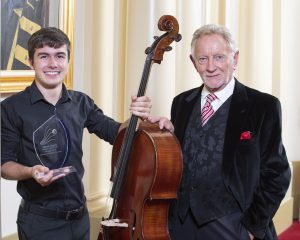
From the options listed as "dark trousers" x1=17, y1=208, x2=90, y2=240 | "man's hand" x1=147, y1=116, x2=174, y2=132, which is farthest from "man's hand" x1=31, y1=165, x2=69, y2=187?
"man's hand" x1=147, y1=116, x2=174, y2=132

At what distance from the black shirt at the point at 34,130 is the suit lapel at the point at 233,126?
0.58 m

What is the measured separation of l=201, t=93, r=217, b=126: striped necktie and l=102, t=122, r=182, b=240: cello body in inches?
6.7

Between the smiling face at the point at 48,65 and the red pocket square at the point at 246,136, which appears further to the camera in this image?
the red pocket square at the point at 246,136

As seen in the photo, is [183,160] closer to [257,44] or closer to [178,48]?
[178,48]

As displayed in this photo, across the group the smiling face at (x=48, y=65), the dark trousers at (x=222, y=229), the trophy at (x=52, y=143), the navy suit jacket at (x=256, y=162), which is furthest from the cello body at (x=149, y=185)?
the smiling face at (x=48, y=65)

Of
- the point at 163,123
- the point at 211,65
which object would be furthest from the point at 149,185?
the point at 211,65

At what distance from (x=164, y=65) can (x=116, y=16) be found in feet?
1.60

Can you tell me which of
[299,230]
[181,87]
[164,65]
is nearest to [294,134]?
[299,230]

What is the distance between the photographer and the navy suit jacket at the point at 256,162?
2238 millimetres

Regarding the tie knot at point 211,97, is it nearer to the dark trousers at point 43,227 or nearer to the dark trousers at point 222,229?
the dark trousers at point 222,229

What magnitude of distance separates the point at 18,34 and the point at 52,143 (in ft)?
3.34

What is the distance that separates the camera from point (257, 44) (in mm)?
4941

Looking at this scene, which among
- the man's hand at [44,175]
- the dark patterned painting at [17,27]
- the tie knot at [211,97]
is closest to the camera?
the man's hand at [44,175]

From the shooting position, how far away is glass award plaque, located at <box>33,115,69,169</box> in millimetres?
2076
